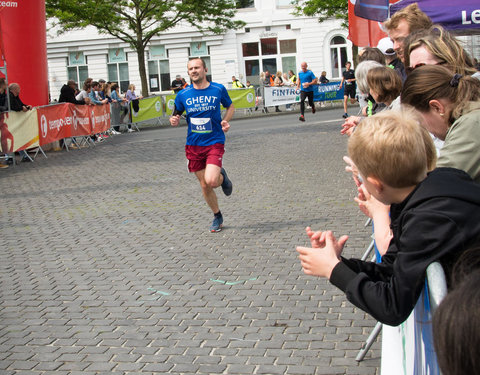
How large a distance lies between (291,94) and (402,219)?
3078 centimetres

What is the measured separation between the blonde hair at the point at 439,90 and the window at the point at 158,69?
49129 mm

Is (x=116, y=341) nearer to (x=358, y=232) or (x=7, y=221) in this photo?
(x=358, y=232)

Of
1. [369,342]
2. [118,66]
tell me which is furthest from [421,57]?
[118,66]

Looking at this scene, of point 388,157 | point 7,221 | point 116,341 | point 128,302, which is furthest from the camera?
point 7,221

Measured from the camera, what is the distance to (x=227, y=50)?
4975cm

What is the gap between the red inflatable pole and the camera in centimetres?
1870

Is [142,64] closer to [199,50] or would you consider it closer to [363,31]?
[199,50]

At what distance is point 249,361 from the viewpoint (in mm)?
4027

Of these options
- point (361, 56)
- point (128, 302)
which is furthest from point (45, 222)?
point (361, 56)

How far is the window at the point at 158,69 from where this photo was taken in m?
50.7

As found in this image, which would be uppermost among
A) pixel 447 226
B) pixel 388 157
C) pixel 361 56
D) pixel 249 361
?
pixel 361 56

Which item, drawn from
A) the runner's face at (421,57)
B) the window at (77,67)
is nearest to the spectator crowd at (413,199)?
the runner's face at (421,57)

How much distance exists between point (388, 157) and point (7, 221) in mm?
7784

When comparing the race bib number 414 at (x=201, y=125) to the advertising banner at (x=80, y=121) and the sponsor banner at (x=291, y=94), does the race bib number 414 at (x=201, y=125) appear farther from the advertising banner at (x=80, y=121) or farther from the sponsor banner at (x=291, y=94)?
the sponsor banner at (x=291, y=94)
